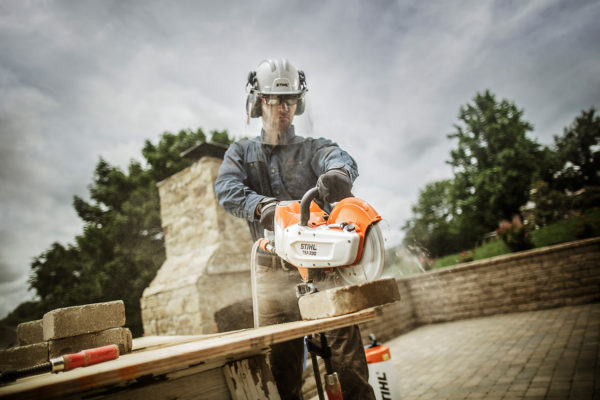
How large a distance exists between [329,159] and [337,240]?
0.67 metres

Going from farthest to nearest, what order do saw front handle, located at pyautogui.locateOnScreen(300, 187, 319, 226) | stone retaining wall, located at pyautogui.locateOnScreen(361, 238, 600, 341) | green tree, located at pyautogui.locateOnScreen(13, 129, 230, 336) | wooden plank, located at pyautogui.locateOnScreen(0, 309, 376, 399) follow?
stone retaining wall, located at pyautogui.locateOnScreen(361, 238, 600, 341), green tree, located at pyautogui.locateOnScreen(13, 129, 230, 336), saw front handle, located at pyautogui.locateOnScreen(300, 187, 319, 226), wooden plank, located at pyautogui.locateOnScreen(0, 309, 376, 399)

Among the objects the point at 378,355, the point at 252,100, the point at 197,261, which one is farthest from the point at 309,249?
the point at 197,261

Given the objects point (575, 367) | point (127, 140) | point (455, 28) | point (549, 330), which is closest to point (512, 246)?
point (549, 330)

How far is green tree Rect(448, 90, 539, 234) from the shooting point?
20.1 m

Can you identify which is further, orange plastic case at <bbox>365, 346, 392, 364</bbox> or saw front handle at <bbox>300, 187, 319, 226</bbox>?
orange plastic case at <bbox>365, 346, 392, 364</bbox>

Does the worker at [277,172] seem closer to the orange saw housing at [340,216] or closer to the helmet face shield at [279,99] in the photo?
the helmet face shield at [279,99]

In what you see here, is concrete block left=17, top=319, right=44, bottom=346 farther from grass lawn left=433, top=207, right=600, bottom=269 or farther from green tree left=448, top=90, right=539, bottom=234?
green tree left=448, top=90, right=539, bottom=234

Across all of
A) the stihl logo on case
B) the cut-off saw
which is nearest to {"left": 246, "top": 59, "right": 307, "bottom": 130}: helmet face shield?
the cut-off saw

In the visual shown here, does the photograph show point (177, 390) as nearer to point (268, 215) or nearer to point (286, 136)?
point (268, 215)

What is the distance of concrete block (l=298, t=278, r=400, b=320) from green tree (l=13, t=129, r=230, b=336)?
8.38ft

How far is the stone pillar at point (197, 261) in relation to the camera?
14.2 feet

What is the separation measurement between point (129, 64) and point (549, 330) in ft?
22.6

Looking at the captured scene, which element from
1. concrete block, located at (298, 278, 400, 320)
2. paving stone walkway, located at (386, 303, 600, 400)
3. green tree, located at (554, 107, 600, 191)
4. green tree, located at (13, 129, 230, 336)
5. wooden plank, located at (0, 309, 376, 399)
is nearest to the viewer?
wooden plank, located at (0, 309, 376, 399)

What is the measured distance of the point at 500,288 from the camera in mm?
6773
